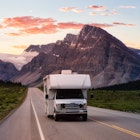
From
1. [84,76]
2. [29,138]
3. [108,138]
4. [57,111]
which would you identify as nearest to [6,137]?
[29,138]

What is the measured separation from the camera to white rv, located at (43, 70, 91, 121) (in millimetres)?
28844

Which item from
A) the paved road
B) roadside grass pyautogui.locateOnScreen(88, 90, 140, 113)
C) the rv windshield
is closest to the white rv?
the rv windshield

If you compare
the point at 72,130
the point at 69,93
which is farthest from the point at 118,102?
the point at 72,130

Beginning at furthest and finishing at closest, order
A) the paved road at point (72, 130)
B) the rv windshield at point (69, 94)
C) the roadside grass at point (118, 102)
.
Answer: the roadside grass at point (118, 102) < the rv windshield at point (69, 94) < the paved road at point (72, 130)

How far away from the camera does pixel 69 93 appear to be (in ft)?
99.3

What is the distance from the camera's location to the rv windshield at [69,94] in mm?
30109

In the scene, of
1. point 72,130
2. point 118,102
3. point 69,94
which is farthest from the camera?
point 118,102

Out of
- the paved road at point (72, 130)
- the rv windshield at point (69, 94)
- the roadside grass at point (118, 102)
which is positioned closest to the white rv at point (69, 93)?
the rv windshield at point (69, 94)

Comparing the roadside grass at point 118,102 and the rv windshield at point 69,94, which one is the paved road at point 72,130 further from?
the roadside grass at point 118,102

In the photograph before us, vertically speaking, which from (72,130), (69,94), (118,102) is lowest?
(118,102)

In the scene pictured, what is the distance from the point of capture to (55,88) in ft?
98.2

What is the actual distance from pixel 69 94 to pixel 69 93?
0.30 ft

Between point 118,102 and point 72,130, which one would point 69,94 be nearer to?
point 72,130

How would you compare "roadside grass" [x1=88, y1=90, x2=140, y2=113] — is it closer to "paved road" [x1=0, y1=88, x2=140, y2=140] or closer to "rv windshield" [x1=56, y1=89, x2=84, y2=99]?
"rv windshield" [x1=56, y1=89, x2=84, y2=99]
